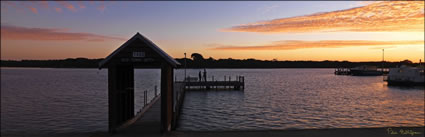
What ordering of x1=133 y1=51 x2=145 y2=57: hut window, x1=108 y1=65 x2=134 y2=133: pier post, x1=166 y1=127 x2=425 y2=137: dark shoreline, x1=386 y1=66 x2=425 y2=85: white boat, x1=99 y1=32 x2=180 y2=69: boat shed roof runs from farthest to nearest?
x1=386 y1=66 x2=425 y2=85: white boat < x1=133 y1=51 x2=145 y2=57: hut window < x1=99 y1=32 x2=180 y2=69: boat shed roof < x1=108 y1=65 x2=134 y2=133: pier post < x1=166 y1=127 x2=425 y2=137: dark shoreline

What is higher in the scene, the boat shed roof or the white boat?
the boat shed roof

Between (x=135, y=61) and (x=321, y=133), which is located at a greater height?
(x=135, y=61)

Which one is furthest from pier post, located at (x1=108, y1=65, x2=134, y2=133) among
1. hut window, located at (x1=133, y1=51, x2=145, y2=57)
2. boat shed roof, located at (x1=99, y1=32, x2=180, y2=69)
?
hut window, located at (x1=133, y1=51, x2=145, y2=57)

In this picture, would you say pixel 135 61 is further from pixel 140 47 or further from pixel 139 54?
pixel 140 47

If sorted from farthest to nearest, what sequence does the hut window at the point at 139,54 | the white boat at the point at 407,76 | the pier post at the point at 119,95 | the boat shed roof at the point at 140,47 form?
1. the white boat at the point at 407,76
2. the hut window at the point at 139,54
3. the boat shed roof at the point at 140,47
4. the pier post at the point at 119,95

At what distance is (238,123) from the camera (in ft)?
78.2

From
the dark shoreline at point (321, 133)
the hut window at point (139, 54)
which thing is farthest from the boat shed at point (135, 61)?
the dark shoreline at point (321, 133)

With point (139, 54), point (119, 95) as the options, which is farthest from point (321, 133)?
point (119, 95)

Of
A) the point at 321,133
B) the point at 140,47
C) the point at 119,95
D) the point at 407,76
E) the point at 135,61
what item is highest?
the point at 140,47

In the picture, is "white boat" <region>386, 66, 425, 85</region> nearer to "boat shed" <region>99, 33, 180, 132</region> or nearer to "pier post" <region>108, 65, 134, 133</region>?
"pier post" <region>108, 65, 134, 133</region>

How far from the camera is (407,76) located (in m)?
68.2

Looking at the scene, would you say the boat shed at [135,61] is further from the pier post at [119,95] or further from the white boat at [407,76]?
the white boat at [407,76]

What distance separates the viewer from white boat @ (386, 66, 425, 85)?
6619 cm

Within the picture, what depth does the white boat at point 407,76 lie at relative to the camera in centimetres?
6619
